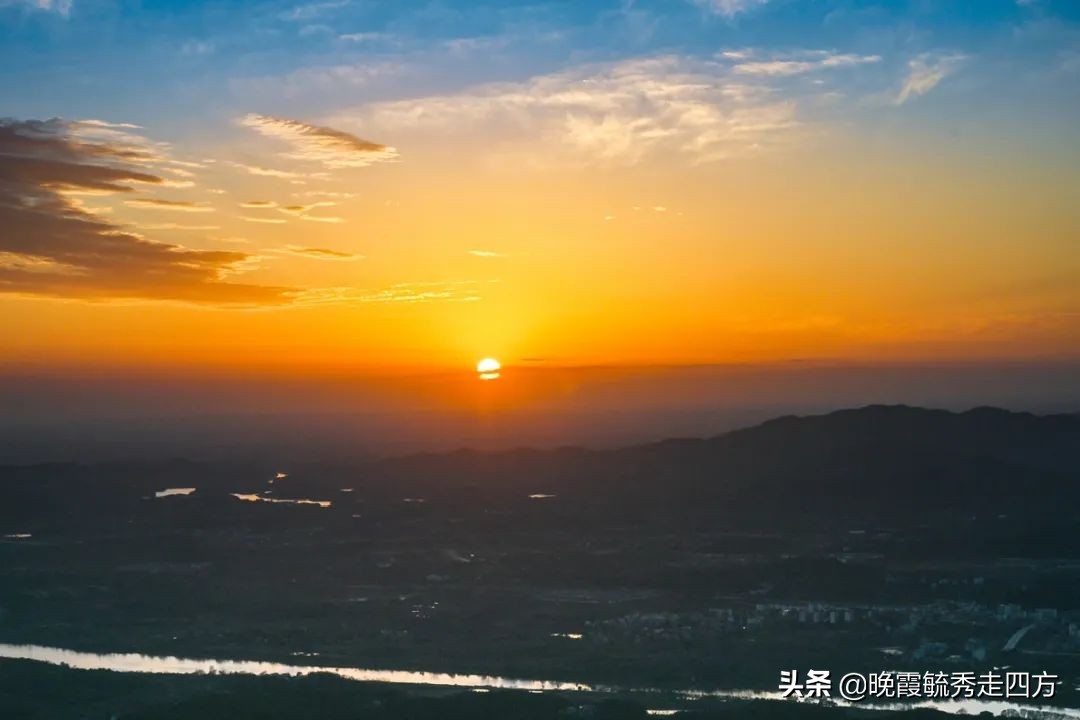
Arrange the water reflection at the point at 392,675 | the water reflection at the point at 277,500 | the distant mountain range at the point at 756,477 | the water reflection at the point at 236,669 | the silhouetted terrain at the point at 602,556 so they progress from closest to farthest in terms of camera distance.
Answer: the water reflection at the point at 392,675 → the water reflection at the point at 236,669 → the silhouetted terrain at the point at 602,556 → the distant mountain range at the point at 756,477 → the water reflection at the point at 277,500

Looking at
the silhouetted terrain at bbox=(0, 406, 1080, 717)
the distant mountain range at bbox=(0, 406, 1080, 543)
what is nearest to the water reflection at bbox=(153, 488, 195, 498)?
the silhouetted terrain at bbox=(0, 406, 1080, 717)

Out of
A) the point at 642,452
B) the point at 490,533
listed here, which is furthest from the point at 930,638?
the point at 642,452

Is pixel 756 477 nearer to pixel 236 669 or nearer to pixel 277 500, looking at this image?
pixel 277 500

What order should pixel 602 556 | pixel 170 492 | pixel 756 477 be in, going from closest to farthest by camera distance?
pixel 602 556 < pixel 756 477 < pixel 170 492

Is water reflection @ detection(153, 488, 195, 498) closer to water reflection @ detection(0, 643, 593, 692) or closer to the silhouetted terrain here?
the silhouetted terrain

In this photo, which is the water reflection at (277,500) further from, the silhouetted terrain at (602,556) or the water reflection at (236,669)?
the water reflection at (236,669)

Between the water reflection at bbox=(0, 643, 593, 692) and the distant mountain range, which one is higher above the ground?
the distant mountain range

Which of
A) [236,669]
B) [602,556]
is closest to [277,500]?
[602,556]

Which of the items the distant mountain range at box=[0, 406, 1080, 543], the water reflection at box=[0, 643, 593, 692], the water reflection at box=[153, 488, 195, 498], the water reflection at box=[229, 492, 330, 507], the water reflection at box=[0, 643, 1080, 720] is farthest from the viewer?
the water reflection at box=[153, 488, 195, 498]

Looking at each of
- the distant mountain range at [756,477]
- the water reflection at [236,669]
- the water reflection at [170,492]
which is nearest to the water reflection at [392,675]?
the water reflection at [236,669]

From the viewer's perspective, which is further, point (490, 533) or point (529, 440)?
point (529, 440)

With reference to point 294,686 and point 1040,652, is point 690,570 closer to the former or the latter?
point 1040,652
